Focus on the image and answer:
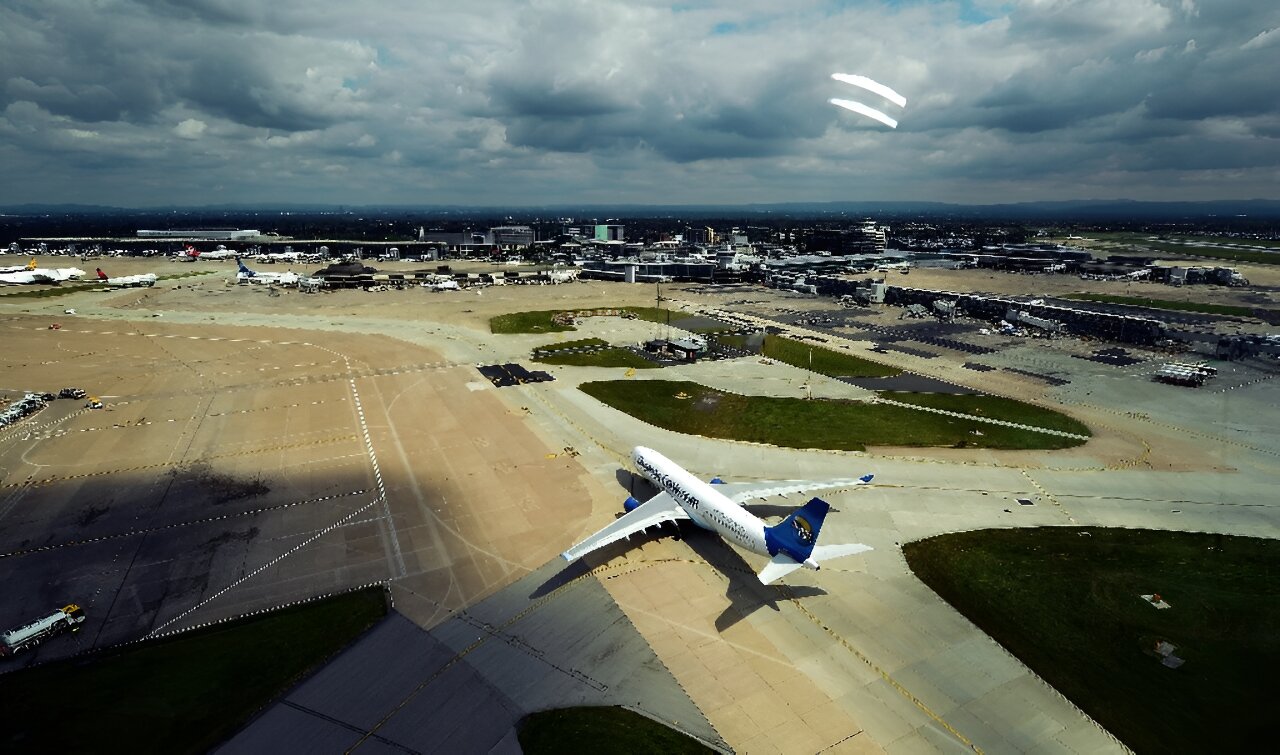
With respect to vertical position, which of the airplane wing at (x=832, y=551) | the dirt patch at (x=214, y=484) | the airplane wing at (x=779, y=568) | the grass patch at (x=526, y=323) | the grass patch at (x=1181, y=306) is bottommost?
the dirt patch at (x=214, y=484)

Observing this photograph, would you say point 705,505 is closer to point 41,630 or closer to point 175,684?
point 175,684

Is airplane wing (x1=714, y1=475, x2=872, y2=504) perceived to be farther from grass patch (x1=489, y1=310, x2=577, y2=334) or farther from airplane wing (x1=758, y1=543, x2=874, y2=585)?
grass patch (x1=489, y1=310, x2=577, y2=334)

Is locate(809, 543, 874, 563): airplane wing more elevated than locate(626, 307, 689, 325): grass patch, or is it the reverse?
locate(626, 307, 689, 325): grass patch

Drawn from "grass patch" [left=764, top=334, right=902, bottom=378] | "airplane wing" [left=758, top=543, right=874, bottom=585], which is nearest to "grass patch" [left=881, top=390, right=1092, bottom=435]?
"grass patch" [left=764, top=334, right=902, bottom=378]

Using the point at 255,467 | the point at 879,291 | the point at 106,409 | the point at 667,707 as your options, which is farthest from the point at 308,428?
the point at 879,291

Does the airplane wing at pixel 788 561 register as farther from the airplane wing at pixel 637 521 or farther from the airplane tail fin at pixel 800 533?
the airplane wing at pixel 637 521

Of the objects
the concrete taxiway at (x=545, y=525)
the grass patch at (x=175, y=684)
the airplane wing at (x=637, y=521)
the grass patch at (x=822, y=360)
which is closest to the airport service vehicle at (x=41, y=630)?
the grass patch at (x=175, y=684)
